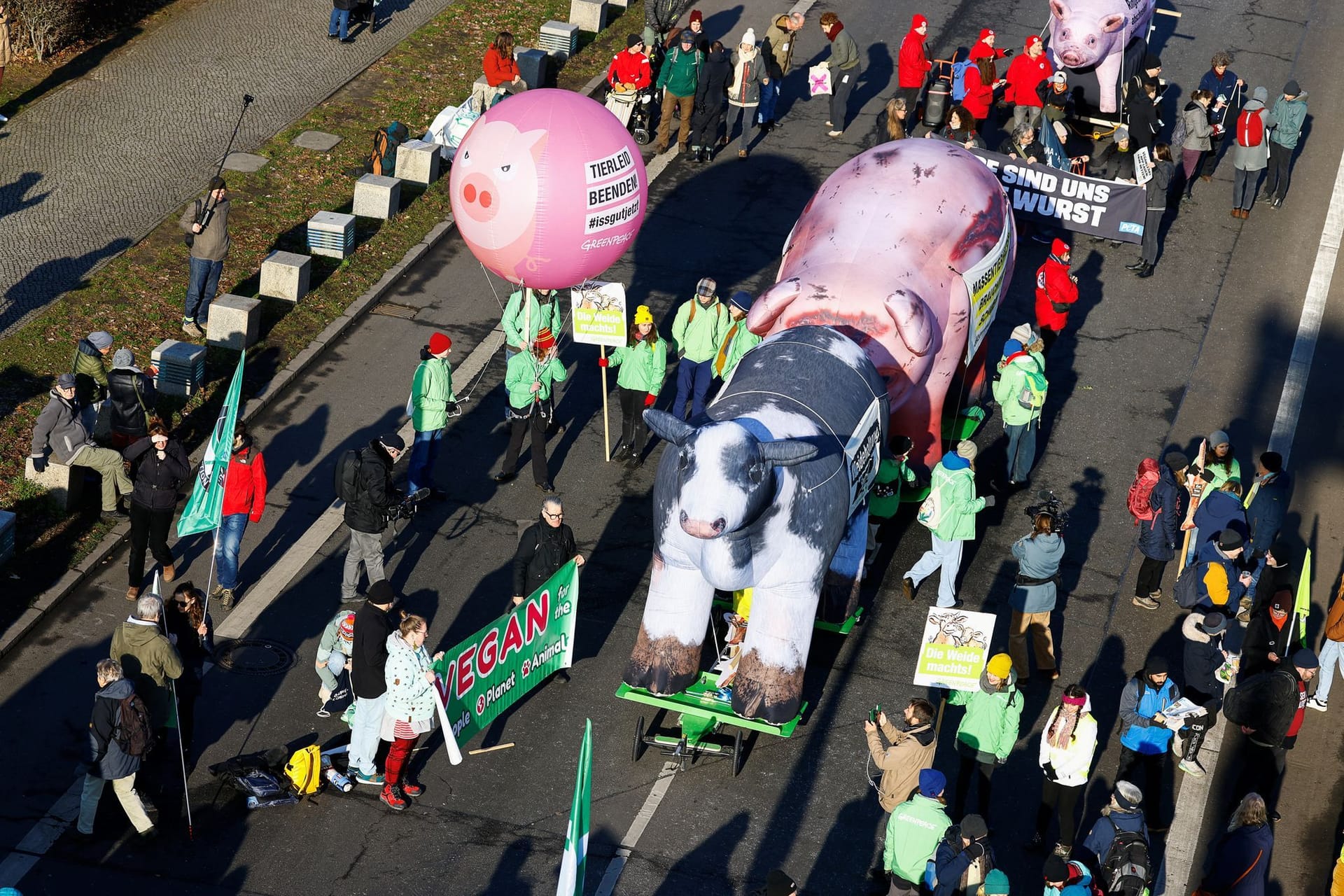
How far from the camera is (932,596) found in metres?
17.6

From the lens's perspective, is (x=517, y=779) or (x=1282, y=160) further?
(x=1282, y=160)

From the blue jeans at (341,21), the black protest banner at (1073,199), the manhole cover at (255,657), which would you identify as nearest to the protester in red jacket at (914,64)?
the black protest banner at (1073,199)

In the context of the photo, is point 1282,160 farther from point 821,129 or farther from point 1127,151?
point 821,129

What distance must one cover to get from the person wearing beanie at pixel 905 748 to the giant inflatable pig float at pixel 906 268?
14.8 ft

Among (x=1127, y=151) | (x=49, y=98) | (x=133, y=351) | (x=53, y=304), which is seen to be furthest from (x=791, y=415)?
(x=49, y=98)

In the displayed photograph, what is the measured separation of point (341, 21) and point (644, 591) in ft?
44.6

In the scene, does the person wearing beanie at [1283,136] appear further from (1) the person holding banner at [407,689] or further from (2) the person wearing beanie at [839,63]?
(1) the person holding banner at [407,689]

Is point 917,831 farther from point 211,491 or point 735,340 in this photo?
point 735,340

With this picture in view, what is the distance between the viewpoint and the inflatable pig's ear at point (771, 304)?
17.2m

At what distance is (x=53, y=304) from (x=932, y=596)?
10907 mm

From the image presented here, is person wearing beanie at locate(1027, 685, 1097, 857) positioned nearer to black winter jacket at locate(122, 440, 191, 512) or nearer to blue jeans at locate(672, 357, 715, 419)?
blue jeans at locate(672, 357, 715, 419)

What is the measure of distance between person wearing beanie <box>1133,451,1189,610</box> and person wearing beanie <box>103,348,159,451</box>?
1012 centimetres

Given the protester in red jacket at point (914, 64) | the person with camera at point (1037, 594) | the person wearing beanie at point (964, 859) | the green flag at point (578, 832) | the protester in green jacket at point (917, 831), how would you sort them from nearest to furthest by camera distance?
the green flag at point (578, 832), the person wearing beanie at point (964, 859), the protester in green jacket at point (917, 831), the person with camera at point (1037, 594), the protester in red jacket at point (914, 64)

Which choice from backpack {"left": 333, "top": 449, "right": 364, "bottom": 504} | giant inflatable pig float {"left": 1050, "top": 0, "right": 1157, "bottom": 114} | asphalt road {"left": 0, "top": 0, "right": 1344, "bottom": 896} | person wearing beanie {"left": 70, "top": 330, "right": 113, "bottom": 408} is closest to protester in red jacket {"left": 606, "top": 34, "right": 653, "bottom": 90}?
asphalt road {"left": 0, "top": 0, "right": 1344, "bottom": 896}
